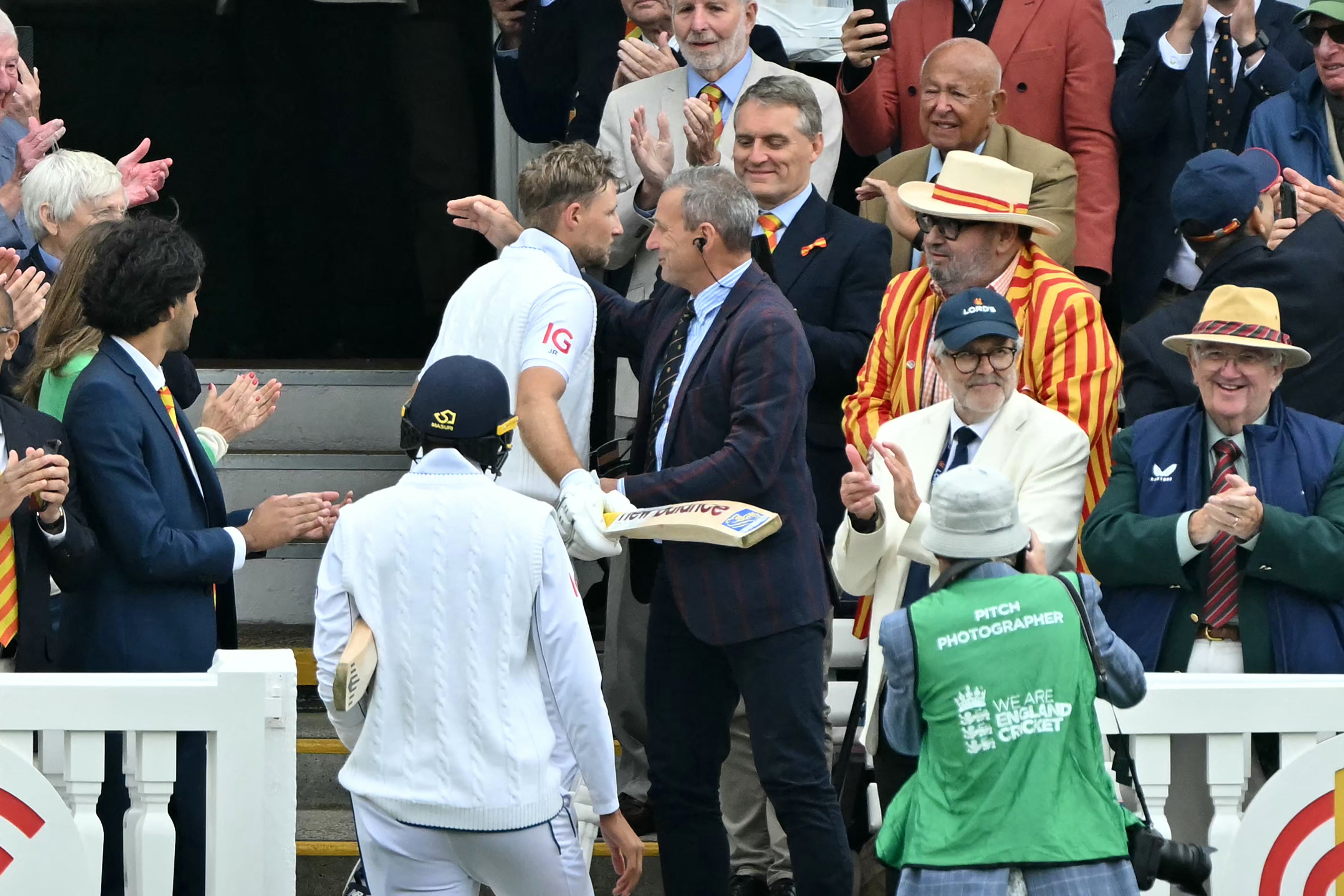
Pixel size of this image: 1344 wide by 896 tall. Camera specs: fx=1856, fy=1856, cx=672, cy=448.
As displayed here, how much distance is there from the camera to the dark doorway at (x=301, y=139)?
800 centimetres

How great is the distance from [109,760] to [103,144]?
168 inches

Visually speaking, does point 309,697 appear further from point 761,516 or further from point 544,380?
point 761,516

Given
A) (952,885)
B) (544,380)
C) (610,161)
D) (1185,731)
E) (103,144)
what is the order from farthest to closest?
1. (103,144)
2. (610,161)
3. (544,380)
4. (1185,731)
5. (952,885)

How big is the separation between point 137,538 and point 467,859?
1.18 m

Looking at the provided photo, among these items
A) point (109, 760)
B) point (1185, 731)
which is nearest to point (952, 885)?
point (1185, 731)

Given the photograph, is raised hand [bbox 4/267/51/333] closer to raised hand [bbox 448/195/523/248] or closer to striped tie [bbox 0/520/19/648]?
striped tie [bbox 0/520/19/648]

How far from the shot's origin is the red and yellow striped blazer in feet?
16.0

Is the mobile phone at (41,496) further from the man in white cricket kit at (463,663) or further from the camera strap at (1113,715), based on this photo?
the camera strap at (1113,715)

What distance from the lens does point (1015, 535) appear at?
3490mm

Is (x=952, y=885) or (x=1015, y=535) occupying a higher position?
(x=1015, y=535)

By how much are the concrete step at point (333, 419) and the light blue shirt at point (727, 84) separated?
1.86 metres

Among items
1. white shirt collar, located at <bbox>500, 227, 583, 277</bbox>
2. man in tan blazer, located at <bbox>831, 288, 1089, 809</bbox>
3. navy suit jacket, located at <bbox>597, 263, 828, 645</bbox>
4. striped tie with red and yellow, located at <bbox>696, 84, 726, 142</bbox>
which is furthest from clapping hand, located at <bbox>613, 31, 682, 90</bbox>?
man in tan blazer, located at <bbox>831, 288, 1089, 809</bbox>

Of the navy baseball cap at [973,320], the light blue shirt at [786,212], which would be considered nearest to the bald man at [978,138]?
the light blue shirt at [786,212]

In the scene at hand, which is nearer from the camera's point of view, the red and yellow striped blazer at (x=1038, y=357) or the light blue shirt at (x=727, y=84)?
the red and yellow striped blazer at (x=1038, y=357)
